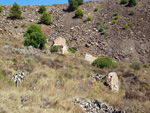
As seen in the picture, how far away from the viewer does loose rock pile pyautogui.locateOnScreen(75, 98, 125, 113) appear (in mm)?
4062

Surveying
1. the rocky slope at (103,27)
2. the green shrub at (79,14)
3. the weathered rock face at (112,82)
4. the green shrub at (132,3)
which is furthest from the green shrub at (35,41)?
the green shrub at (132,3)

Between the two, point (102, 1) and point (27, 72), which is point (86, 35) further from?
point (27, 72)

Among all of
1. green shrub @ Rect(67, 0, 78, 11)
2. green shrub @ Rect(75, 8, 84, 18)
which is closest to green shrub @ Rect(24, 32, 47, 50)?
green shrub @ Rect(75, 8, 84, 18)

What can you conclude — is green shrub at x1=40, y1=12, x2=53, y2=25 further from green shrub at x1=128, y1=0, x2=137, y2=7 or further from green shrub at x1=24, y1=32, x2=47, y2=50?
green shrub at x1=128, y1=0, x2=137, y2=7

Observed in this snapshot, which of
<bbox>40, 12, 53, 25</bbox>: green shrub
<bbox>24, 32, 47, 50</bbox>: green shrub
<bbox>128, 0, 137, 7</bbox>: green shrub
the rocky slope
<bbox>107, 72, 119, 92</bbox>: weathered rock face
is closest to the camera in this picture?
<bbox>107, 72, 119, 92</bbox>: weathered rock face

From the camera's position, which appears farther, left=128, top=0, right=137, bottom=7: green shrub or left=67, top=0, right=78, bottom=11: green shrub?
left=67, top=0, right=78, bottom=11: green shrub

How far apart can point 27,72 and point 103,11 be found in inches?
989

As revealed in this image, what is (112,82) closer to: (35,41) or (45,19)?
(35,41)

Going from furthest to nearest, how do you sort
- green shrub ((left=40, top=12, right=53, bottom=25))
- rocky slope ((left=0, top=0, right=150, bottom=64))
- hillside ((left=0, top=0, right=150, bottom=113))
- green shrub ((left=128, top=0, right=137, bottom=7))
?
green shrub ((left=128, top=0, right=137, bottom=7)) < green shrub ((left=40, top=12, right=53, bottom=25)) < rocky slope ((left=0, top=0, right=150, bottom=64)) < hillside ((left=0, top=0, right=150, bottom=113))

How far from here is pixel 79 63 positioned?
1042 cm

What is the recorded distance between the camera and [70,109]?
3701 millimetres

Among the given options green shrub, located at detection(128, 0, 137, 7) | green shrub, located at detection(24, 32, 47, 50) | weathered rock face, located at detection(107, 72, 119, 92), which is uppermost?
green shrub, located at detection(128, 0, 137, 7)

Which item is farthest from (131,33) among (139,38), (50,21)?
(50,21)

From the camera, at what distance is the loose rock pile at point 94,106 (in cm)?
406
